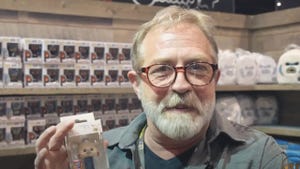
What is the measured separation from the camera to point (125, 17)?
10.9 ft

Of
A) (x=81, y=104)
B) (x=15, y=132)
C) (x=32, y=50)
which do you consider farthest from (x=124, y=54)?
(x=15, y=132)

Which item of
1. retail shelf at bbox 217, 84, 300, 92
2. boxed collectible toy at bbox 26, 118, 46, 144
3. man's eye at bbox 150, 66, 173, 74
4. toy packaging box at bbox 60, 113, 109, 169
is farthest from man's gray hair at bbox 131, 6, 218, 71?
retail shelf at bbox 217, 84, 300, 92

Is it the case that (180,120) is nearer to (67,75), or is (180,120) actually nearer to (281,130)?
(67,75)

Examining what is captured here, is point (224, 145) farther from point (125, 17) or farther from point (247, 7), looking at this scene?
point (247, 7)

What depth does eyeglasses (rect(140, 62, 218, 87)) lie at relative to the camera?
1.66 metres

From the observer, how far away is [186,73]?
1.66m

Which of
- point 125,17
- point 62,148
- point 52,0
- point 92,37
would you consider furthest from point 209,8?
point 62,148

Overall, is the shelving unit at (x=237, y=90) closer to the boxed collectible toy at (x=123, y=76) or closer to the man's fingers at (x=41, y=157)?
the boxed collectible toy at (x=123, y=76)

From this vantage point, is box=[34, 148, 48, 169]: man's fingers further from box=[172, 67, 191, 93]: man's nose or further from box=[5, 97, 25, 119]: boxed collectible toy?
box=[5, 97, 25, 119]: boxed collectible toy

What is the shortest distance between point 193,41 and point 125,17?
65.3 inches

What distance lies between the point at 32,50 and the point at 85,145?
1280 millimetres

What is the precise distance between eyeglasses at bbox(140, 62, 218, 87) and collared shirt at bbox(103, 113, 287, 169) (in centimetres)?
21

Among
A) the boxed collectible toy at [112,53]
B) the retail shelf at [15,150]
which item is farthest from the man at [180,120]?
the boxed collectible toy at [112,53]

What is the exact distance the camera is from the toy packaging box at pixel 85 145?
1505 mm
